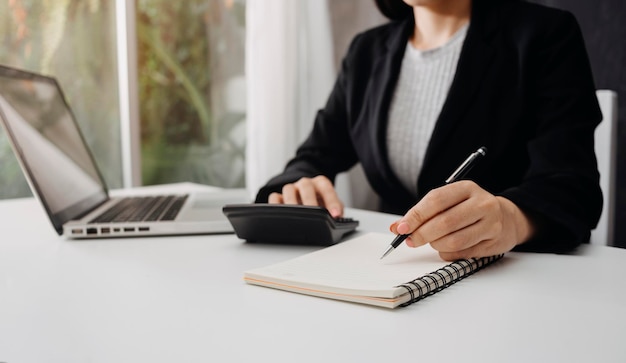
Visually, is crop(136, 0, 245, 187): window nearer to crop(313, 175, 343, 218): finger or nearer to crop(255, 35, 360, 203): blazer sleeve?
crop(255, 35, 360, 203): blazer sleeve

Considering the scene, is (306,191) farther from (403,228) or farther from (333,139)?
(333,139)

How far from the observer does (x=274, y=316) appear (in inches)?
22.1

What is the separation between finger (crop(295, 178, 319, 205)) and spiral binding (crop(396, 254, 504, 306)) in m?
0.32

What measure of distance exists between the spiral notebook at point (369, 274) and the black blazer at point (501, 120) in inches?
7.8

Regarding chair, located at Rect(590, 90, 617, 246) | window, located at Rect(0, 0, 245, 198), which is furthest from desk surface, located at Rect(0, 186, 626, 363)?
window, located at Rect(0, 0, 245, 198)

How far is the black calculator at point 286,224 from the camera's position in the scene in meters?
0.80

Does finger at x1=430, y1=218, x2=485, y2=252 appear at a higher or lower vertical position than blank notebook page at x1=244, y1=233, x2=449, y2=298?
higher

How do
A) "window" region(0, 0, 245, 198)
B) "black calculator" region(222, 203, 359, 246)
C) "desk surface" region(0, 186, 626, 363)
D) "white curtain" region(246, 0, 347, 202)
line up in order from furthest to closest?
"white curtain" region(246, 0, 347, 202), "window" region(0, 0, 245, 198), "black calculator" region(222, 203, 359, 246), "desk surface" region(0, 186, 626, 363)

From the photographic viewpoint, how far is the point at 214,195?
A: 4.07 feet

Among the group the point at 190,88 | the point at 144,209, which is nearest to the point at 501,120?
the point at 144,209

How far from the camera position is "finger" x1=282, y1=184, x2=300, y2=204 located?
0.99m

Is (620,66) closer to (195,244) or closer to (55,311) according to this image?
Result: (195,244)

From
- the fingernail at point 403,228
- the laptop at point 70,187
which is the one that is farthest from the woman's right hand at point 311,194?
the fingernail at point 403,228

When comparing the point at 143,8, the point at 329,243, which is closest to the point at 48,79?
the point at 329,243
